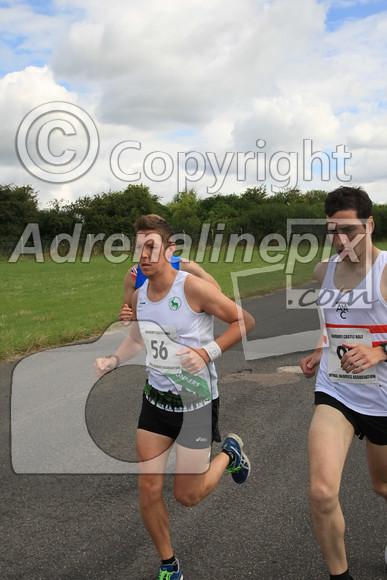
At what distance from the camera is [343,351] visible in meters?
3.31

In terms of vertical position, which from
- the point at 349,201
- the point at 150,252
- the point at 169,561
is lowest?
the point at 169,561

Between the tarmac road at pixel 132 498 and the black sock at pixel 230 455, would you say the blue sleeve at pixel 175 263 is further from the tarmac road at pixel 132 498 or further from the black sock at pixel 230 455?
the tarmac road at pixel 132 498

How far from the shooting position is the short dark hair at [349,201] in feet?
10.9

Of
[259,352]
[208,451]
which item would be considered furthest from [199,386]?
[259,352]

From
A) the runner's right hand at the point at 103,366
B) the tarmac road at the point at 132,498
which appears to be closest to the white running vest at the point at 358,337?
the tarmac road at the point at 132,498

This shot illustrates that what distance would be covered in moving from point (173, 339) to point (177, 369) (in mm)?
173

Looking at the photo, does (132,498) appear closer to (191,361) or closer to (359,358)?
(191,361)

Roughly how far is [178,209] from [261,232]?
3343cm

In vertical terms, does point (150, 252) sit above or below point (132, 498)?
above

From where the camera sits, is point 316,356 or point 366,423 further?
point 316,356

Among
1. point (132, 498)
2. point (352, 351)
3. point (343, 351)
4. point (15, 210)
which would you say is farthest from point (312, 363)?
point (15, 210)

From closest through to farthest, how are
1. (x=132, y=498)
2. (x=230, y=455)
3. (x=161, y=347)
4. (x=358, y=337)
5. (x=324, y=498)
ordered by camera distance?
(x=324, y=498) < (x=358, y=337) < (x=161, y=347) < (x=230, y=455) < (x=132, y=498)

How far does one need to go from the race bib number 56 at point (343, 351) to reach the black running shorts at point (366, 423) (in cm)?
14

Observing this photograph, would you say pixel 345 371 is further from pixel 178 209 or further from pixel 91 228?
pixel 178 209
